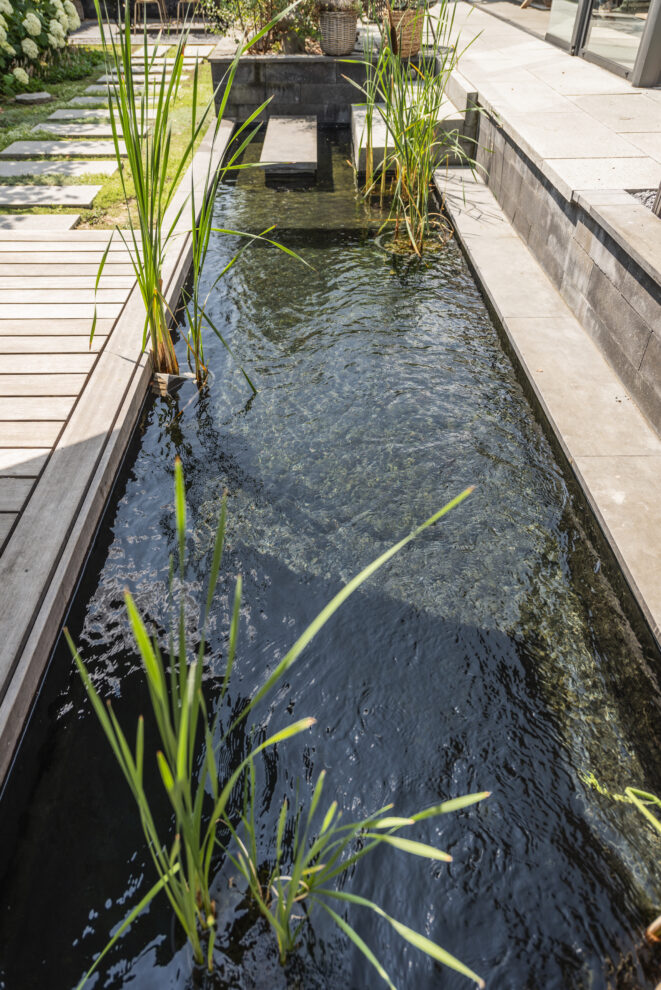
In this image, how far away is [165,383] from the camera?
2.82 metres

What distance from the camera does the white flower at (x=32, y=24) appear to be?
6.38 m

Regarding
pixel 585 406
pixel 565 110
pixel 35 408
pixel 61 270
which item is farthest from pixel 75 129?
pixel 585 406

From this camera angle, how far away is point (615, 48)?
5.84 meters

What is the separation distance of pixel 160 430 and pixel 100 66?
25.1 feet

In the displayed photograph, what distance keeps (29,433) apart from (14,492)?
34 centimetres

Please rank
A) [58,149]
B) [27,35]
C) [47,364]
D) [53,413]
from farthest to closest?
[27,35] < [58,149] < [47,364] < [53,413]

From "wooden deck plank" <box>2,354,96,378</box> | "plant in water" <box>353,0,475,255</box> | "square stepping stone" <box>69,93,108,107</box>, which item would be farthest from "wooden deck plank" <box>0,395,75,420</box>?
"square stepping stone" <box>69,93,108,107</box>

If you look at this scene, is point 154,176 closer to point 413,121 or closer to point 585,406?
point 585,406

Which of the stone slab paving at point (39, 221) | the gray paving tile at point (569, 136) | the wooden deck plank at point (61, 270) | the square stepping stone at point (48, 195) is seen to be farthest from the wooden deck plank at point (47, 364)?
the gray paving tile at point (569, 136)

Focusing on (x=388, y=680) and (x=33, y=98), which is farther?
(x=33, y=98)

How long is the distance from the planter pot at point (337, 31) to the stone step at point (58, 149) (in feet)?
8.31

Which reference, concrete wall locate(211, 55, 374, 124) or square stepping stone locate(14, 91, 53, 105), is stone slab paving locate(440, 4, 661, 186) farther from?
square stepping stone locate(14, 91, 53, 105)

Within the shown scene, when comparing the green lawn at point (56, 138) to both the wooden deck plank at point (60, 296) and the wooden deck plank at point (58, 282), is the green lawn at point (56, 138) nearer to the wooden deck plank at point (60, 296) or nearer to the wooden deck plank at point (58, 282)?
the wooden deck plank at point (58, 282)

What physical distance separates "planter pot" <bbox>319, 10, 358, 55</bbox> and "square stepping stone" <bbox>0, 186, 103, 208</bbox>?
3.28 meters
